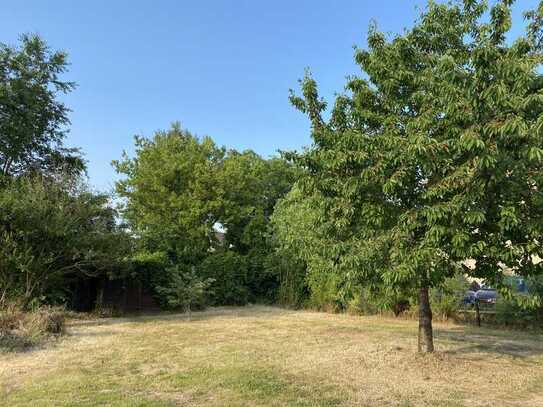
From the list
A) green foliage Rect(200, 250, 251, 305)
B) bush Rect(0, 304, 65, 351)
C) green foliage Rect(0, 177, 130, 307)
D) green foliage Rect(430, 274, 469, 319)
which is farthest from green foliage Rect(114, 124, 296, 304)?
green foliage Rect(430, 274, 469, 319)

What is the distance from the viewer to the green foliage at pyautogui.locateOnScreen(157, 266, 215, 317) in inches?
605

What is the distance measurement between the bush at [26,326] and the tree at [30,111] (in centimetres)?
647

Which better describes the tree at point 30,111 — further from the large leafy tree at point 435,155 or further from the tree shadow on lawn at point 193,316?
the large leafy tree at point 435,155

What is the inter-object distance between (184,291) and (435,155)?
11.5m

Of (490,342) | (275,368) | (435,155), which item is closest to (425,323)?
(275,368)

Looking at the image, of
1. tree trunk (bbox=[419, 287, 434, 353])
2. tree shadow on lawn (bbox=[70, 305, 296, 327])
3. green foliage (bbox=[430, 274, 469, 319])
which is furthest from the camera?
tree shadow on lawn (bbox=[70, 305, 296, 327])

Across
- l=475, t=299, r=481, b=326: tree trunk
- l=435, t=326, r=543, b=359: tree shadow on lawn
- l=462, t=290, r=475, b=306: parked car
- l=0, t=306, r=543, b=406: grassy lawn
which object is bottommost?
l=0, t=306, r=543, b=406: grassy lawn

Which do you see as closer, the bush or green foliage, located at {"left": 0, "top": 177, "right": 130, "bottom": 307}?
the bush

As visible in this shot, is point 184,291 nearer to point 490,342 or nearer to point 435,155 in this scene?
point 490,342

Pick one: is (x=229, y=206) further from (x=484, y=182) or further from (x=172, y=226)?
(x=484, y=182)

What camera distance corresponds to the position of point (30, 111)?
53.6ft

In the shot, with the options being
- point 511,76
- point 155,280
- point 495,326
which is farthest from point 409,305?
point 511,76

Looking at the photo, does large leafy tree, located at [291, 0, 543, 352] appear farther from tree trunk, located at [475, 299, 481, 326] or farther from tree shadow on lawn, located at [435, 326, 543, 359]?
tree trunk, located at [475, 299, 481, 326]

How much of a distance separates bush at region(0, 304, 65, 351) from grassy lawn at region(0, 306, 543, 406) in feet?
1.27
